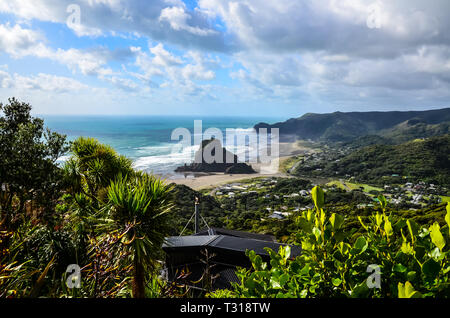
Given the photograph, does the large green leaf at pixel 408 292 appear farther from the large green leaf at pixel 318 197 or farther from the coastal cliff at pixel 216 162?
the coastal cliff at pixel 216 162

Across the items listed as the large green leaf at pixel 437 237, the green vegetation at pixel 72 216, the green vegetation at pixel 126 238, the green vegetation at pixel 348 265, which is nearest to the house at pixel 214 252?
the green vegetation at pixel 126 238

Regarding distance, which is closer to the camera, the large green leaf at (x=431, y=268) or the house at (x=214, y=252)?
the large green leaf at (x=431, y=268)

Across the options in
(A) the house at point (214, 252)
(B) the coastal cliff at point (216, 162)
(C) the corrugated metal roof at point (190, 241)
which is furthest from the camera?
(B) the coastal cliff at point (216, 162)

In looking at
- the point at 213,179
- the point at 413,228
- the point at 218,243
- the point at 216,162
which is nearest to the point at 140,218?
the point at 413,228

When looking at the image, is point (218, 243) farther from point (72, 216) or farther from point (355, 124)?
point (355, 124)

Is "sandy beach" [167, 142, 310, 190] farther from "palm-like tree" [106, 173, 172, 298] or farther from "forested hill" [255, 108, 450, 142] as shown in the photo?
"forested hill" [255, 108, 450, 142]

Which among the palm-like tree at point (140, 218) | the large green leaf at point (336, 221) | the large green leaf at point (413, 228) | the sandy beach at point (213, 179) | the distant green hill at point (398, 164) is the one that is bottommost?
the sandy beach at point (213, 179)
